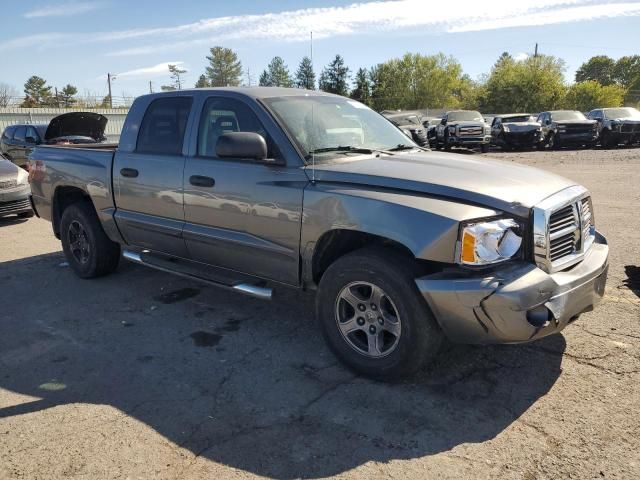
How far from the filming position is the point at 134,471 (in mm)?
A: 2695

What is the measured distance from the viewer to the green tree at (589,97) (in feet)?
213

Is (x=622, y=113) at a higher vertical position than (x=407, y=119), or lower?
higher

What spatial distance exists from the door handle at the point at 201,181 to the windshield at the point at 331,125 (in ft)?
2.50

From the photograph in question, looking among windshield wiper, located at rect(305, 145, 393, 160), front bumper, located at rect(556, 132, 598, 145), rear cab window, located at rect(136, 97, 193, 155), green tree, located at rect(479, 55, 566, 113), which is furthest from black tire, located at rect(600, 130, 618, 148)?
green tree, located at rect(479, 55, 566, 113)

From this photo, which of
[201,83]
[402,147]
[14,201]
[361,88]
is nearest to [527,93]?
[361,88]

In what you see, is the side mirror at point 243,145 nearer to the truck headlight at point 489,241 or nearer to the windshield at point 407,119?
the truck headlight at point 489,241

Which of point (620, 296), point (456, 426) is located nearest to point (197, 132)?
point (456, 426)

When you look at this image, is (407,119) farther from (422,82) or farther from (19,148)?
(422,82)

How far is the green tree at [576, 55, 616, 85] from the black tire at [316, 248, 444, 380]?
12828cm

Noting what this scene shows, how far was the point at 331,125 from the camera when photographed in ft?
14.0

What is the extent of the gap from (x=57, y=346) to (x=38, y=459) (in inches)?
60.4

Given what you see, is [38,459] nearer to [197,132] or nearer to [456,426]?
[456,426]

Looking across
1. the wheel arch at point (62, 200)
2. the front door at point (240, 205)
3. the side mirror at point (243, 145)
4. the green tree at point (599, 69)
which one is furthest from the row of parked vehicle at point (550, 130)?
the green tree at point (599, 69)

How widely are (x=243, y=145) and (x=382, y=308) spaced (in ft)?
4.88
